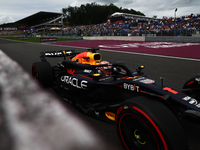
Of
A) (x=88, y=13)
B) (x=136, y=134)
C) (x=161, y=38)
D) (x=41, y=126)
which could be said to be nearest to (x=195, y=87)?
(x=136, y=134)

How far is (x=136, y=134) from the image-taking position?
191 cm

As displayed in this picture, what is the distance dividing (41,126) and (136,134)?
1515mm

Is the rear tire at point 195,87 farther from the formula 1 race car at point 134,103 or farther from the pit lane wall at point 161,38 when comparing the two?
the pit lane wall at point 161,38

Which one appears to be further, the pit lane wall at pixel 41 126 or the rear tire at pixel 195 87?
the rear tire at pixel 195 87

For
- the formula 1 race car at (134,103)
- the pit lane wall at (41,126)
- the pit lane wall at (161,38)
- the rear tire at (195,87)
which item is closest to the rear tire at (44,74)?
the pit lane wall at (41,126)

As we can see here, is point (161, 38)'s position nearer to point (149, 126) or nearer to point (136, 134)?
point (136, 134)

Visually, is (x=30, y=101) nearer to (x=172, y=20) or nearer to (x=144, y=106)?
(x=144, y=106)

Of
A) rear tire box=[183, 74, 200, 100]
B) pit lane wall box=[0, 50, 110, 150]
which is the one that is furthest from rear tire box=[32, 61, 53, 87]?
rear tire box=[183, 74, 200, 100]

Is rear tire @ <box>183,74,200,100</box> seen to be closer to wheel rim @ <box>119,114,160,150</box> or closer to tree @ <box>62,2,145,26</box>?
wheel rim @ <box>119,114,160,150</box>

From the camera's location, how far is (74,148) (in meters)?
2.17

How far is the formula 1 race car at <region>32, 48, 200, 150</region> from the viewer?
64.0 inches

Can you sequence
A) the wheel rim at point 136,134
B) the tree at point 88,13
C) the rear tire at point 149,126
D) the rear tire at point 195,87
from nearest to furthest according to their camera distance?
the rear tire at point 149,126, the wheel rim at point 136,134, the rear tire at point 195,87, the tree at point 88,13

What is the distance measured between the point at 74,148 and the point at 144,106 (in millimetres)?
1079

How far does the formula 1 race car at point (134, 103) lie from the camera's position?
5.33 feet
